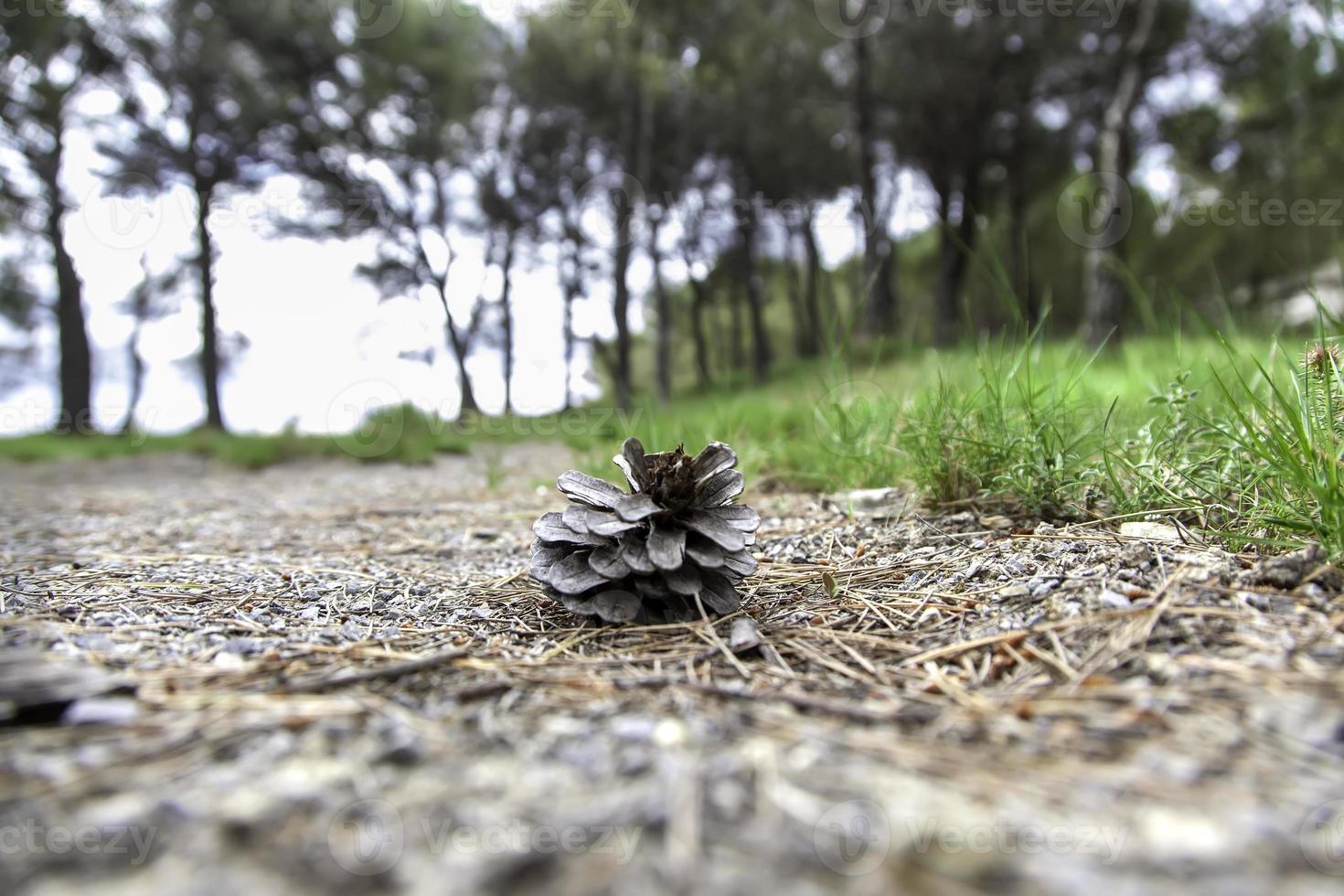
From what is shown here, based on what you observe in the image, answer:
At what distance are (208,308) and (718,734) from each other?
1106 cm

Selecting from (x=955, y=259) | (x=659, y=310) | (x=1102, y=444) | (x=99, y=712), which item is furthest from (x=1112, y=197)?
(x=99, y=712)

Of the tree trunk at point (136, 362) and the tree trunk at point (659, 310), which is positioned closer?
the tree trunk at point (659, 310)

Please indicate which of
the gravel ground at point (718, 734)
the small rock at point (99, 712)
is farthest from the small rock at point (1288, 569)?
the small rock at point (99, 712)

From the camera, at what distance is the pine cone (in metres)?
1.20

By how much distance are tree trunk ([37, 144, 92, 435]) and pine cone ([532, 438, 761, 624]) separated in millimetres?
9968

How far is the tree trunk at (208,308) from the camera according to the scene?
9.41m

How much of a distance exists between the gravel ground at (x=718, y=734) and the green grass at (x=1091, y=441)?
144 mm

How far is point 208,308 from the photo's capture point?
9.48 m

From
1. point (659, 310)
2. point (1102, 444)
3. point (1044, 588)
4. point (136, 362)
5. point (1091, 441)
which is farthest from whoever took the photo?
point (136, 362)

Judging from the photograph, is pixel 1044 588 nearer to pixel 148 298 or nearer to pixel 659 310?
pixel 659 310

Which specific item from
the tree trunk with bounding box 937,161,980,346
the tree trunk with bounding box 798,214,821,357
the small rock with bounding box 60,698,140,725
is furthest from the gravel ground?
the tree trunk with bounding box 937,161,980,346

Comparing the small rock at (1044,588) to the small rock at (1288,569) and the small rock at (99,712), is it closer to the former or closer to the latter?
the small rock at (1288,569)

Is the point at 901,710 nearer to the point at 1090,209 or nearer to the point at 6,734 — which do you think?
the point at 6,734

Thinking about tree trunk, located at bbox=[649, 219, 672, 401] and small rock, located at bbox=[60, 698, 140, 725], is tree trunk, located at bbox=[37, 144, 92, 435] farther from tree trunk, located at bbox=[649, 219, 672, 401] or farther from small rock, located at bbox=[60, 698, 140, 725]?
small rock, located at bbox=[60, 698, 140, 725]
